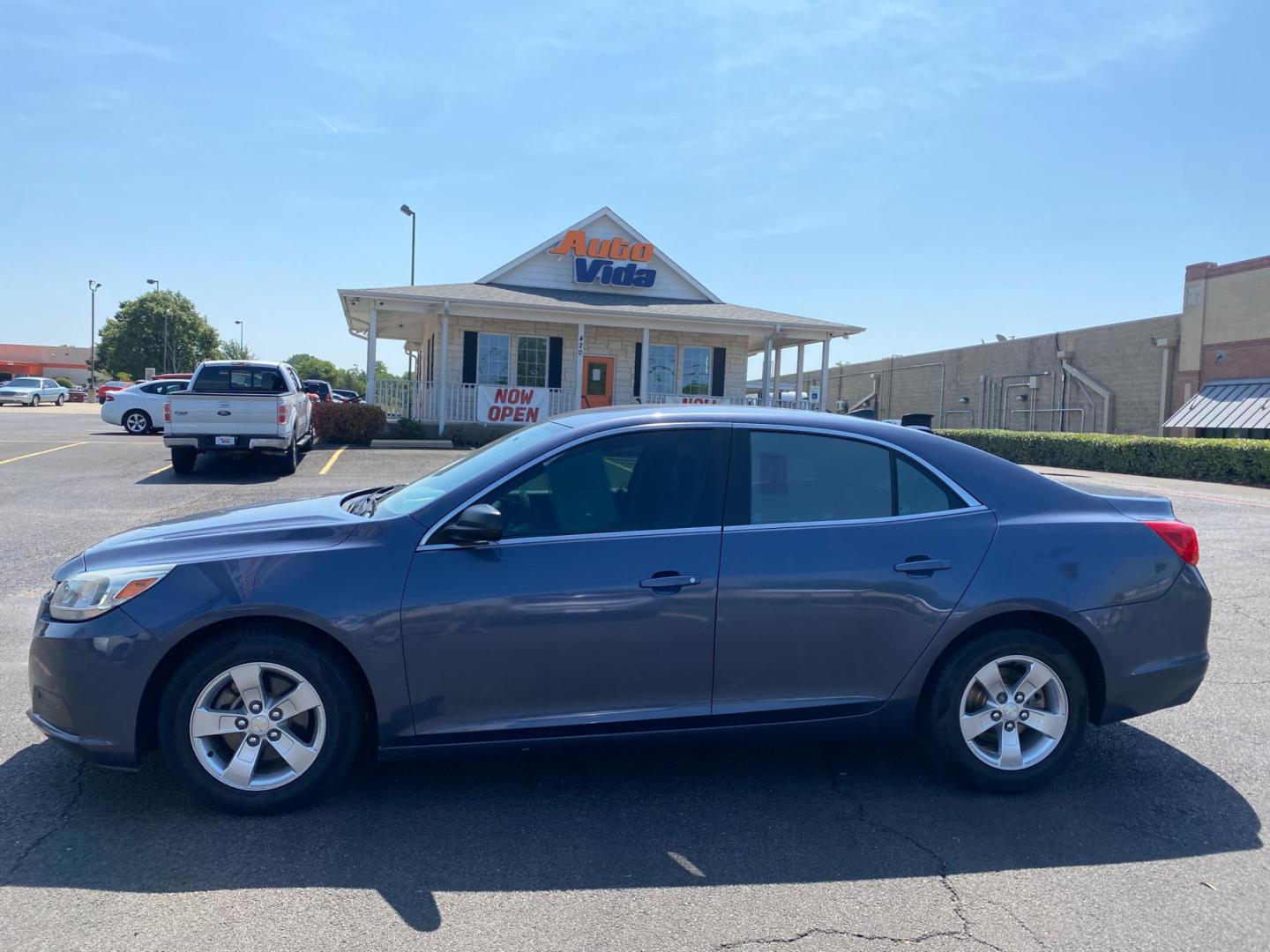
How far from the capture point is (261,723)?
3604 mm

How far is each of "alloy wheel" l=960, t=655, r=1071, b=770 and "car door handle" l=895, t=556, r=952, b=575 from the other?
489 mm

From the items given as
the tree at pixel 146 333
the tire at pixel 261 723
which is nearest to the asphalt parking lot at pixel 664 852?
the tire at pixel 261 723

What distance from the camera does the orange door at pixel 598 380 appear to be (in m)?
25.2

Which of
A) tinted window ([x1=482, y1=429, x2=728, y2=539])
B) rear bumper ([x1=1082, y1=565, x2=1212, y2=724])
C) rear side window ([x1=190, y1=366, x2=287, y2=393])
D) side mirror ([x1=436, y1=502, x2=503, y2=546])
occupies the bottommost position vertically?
rear bumper ([x1=1082, y1=565, x2=1212, y2=724])

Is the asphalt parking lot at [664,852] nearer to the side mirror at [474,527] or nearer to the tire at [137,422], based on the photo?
the side mirror at [474,527]

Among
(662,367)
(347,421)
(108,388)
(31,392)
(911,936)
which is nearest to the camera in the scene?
(911,936)

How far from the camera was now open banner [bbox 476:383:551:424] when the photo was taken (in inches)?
922

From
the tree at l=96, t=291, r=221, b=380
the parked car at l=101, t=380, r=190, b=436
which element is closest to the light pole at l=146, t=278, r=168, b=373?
the tree at l=96, t=291, r=221, b=380

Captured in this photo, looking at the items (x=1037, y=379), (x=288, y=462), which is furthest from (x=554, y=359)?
(x=1037, y=379)

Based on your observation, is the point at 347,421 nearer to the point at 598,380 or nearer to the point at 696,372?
the point at 598,380

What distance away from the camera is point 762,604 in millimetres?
3777

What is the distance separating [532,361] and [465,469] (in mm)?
21055

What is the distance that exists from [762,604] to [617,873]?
116 centimetres

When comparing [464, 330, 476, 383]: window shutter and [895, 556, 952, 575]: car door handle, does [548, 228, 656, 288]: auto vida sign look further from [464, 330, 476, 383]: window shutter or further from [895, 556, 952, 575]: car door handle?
[895, 556, 952, 575]: car door handle
